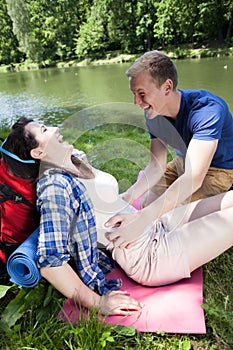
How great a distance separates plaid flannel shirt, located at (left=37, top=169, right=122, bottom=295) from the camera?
1691 mm

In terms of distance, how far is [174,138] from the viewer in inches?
109

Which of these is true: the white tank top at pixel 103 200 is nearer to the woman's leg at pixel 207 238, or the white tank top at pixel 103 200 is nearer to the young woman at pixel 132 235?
the young woman at pixel 132 235

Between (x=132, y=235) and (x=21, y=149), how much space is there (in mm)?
842

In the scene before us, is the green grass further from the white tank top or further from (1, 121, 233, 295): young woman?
the white tank top

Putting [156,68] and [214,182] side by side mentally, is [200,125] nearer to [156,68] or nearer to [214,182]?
[156,68]

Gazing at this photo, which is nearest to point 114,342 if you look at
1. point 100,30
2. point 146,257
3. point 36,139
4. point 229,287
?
point 146,257

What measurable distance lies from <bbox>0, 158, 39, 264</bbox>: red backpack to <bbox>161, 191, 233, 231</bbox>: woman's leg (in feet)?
3.03

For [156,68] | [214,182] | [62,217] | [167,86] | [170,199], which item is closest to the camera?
[62,217]

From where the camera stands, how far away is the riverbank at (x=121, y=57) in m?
26.3

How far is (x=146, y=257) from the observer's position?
2.02 metres

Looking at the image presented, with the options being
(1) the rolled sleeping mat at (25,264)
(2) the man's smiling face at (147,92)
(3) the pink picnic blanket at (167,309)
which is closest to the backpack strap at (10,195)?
(1) the rolled sleeping mat at (25,264)

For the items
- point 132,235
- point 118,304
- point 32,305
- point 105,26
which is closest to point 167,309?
point 118,304

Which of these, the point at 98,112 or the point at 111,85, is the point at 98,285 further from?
the point at 111,85

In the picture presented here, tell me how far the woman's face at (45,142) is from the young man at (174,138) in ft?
1.82
